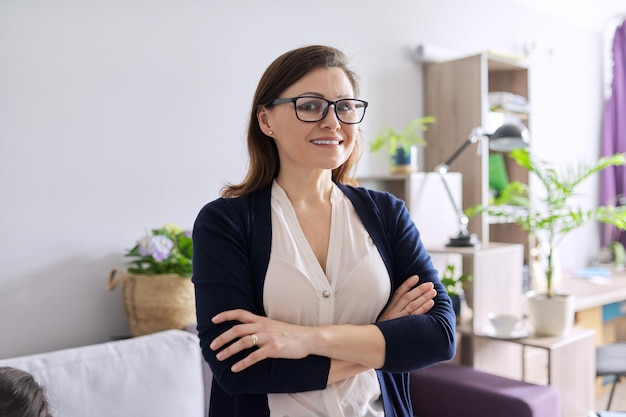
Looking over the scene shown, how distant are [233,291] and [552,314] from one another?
1618mm

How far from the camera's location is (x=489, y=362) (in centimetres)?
256

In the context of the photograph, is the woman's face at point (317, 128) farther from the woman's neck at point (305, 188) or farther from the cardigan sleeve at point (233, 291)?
the cardigan sleeve at point (233, 291)

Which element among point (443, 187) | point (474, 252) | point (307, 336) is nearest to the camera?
point (307, 336)

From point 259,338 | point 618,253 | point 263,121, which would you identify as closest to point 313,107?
point 263,121

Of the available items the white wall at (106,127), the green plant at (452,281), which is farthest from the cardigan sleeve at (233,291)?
the green plant at (452,281)

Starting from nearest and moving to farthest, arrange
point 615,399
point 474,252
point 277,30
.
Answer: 1. point 474,252
2. point 277,30
3. point 615,399

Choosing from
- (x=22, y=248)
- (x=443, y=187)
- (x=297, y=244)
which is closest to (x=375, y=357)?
(x=297, y=244)

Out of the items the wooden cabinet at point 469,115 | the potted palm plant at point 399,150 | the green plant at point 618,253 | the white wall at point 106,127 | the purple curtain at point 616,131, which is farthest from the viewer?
the purple curtain at point 616,131

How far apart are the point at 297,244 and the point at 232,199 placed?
17 centimetres

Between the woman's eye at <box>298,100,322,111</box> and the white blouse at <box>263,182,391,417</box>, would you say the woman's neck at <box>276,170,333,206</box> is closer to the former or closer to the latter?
the white blouse at <box>263,182,391,417</box>

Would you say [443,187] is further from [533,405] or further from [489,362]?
[533,405]

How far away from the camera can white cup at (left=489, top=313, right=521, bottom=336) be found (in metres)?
2.37

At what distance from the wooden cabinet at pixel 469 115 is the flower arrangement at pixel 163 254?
1.50 meters

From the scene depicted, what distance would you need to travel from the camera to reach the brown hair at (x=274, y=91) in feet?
4.10
